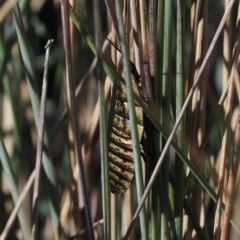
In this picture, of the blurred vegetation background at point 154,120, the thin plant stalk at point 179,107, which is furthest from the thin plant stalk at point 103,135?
the thin plant stalk at point 179,107

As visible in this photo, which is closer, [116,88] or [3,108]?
[116,88]

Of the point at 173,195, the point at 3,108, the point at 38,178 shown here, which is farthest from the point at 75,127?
the point at 3,108

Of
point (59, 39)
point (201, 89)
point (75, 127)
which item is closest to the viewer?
point (75, 127)

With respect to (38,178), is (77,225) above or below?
below

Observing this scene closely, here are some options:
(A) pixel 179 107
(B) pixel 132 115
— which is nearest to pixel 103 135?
(B) pixel 132 115

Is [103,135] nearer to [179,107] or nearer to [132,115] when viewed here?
[132,115]

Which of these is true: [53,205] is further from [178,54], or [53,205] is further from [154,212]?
[178,54]

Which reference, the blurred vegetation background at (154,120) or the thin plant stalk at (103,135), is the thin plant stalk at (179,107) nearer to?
the blurred vegetation background at (154,120)

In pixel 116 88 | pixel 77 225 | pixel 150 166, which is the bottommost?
pixel 77 225

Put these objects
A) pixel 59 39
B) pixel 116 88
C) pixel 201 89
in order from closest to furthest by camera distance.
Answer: pixel 116 88, pixel 201 89, pixel 59 39
